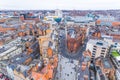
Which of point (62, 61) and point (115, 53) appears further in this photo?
point (115, 53)

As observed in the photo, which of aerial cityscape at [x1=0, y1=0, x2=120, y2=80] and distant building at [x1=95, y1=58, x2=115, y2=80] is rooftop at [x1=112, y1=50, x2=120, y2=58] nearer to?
aerial cityscape at [x1=0, y1=0, x2=120, y2=80]

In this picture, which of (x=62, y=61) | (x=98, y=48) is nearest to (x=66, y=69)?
(x=62, y=61)

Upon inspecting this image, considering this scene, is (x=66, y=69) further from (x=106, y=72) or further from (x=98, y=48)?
(x=98, y=48)

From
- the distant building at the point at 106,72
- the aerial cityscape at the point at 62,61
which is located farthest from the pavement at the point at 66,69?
the distant building at the point at 106,72

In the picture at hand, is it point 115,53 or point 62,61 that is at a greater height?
point 115,53

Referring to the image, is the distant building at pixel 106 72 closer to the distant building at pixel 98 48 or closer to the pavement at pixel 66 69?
the distant building at pixel 98 48

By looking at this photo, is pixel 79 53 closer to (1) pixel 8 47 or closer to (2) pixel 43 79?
(2) pixel 43 79

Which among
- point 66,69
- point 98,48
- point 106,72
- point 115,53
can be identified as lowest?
point 66,69

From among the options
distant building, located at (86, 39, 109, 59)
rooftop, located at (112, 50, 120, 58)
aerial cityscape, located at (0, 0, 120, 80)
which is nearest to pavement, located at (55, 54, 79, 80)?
aerial cityscape, located at (0, 0, 120, 80)
